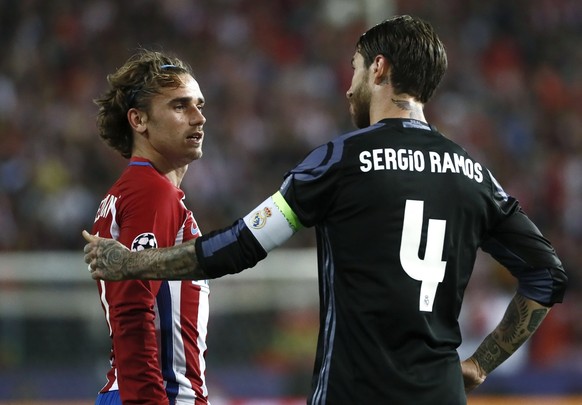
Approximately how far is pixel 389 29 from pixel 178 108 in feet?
3.35

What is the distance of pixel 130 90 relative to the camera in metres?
4.23

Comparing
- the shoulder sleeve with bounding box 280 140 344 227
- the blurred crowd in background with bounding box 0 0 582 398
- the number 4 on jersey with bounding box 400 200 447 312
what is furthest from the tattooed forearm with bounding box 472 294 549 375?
the blurred crowd in background with bounding box 0 0 582 398

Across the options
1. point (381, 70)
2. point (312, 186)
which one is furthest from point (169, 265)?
point (381, 70)

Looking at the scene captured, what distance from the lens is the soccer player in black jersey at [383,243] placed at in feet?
11.0

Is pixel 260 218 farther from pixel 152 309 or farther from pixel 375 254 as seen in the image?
pixel 152 309

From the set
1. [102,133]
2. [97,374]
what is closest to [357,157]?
[102,133]

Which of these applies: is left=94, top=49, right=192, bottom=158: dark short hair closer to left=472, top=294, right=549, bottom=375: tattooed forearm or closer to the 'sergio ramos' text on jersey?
the 'sergio ramos' text on jersey

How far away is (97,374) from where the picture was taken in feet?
30.1

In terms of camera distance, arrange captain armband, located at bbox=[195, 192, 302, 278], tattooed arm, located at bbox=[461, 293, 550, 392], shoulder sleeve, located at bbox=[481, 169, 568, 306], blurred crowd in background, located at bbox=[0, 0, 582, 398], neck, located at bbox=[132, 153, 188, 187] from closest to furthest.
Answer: captain armband, located at bbox=[195, 192, 302, 278] < shoulder sleeve, located at bbox=[481, 169, 568, 306] < tattooed arm, located at bbox=[461, 293, 550, 392] < neck, located at bbox=[132, 153, 188, 187] < blurred crowd in background, located at bbox=[0, 0, 582, 398]

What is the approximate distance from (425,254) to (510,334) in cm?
68

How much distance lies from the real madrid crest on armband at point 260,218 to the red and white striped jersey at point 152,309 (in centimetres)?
52

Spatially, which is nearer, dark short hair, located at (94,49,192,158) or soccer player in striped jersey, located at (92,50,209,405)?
soccer player in striped jersey, located at (92,50,209,405)

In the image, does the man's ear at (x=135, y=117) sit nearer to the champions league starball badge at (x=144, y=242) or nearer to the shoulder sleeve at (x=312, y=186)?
the champions league starball badge at (x=144, y=242)

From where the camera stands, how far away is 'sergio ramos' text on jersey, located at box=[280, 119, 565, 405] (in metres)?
3.35
